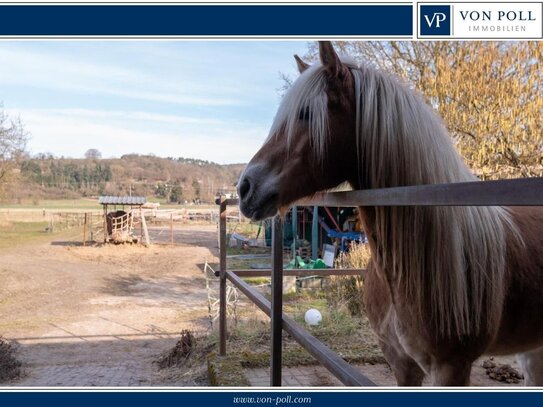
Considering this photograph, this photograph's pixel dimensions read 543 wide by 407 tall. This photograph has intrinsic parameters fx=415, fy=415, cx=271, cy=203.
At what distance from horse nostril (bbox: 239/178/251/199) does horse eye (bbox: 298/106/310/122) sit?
10.9 inches

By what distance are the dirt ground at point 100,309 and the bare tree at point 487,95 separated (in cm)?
512

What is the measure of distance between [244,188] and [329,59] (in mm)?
506

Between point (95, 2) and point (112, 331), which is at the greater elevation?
point (95, 2)

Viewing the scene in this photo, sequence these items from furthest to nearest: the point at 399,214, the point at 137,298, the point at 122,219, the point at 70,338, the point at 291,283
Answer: the point at 122,219 → the point at 137,298 → the point at 291,283 → the point at 70,338 → the point at 399,214

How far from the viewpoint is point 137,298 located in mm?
13508

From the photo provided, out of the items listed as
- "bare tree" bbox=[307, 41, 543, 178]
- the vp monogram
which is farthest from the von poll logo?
"bare tree" bbox=[307, 41, 543, 178]

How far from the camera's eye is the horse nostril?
137 centimetres

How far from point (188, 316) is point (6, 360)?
4.71 metres

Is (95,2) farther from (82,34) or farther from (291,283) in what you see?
(291,283)

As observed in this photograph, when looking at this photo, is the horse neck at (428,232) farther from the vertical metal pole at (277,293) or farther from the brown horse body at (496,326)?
the vertical metal pole at (277,293)

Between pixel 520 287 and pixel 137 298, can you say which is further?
pixel 137 298

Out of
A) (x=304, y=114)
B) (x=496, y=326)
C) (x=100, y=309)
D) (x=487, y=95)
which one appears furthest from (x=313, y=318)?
(x=100, y=309)

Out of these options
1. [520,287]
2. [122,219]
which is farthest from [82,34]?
[122,219]
